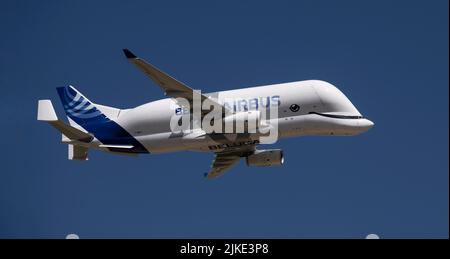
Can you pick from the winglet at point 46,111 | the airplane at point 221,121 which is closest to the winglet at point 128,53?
the airplane at point 221,121

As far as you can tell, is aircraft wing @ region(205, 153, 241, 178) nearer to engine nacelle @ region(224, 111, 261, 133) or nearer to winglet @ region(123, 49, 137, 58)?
engine nacelle @ region(224, 111, 261, 133)

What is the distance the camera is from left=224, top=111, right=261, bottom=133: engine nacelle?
222ft

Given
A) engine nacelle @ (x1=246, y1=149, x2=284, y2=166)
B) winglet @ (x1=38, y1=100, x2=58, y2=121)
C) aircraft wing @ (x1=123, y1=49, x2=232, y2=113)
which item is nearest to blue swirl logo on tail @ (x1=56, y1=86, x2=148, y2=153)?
winglet @ (x1=38, y1=100, x2=58, y2=121)

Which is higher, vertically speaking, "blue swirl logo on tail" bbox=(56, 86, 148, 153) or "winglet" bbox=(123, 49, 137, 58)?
"winglet" bbox=(123, 49, 137, 58)

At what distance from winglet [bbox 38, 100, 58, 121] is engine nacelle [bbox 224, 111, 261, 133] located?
1592 cm

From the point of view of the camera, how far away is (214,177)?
255 feet

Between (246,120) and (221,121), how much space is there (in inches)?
90.1

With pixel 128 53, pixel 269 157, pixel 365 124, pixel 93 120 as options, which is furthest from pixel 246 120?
pixel 93 120

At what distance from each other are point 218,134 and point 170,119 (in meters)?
4.74

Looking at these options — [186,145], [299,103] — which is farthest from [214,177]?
[299,103]

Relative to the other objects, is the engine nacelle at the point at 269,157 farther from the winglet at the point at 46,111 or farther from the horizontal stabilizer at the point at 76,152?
the winglet at the point at 46,111
